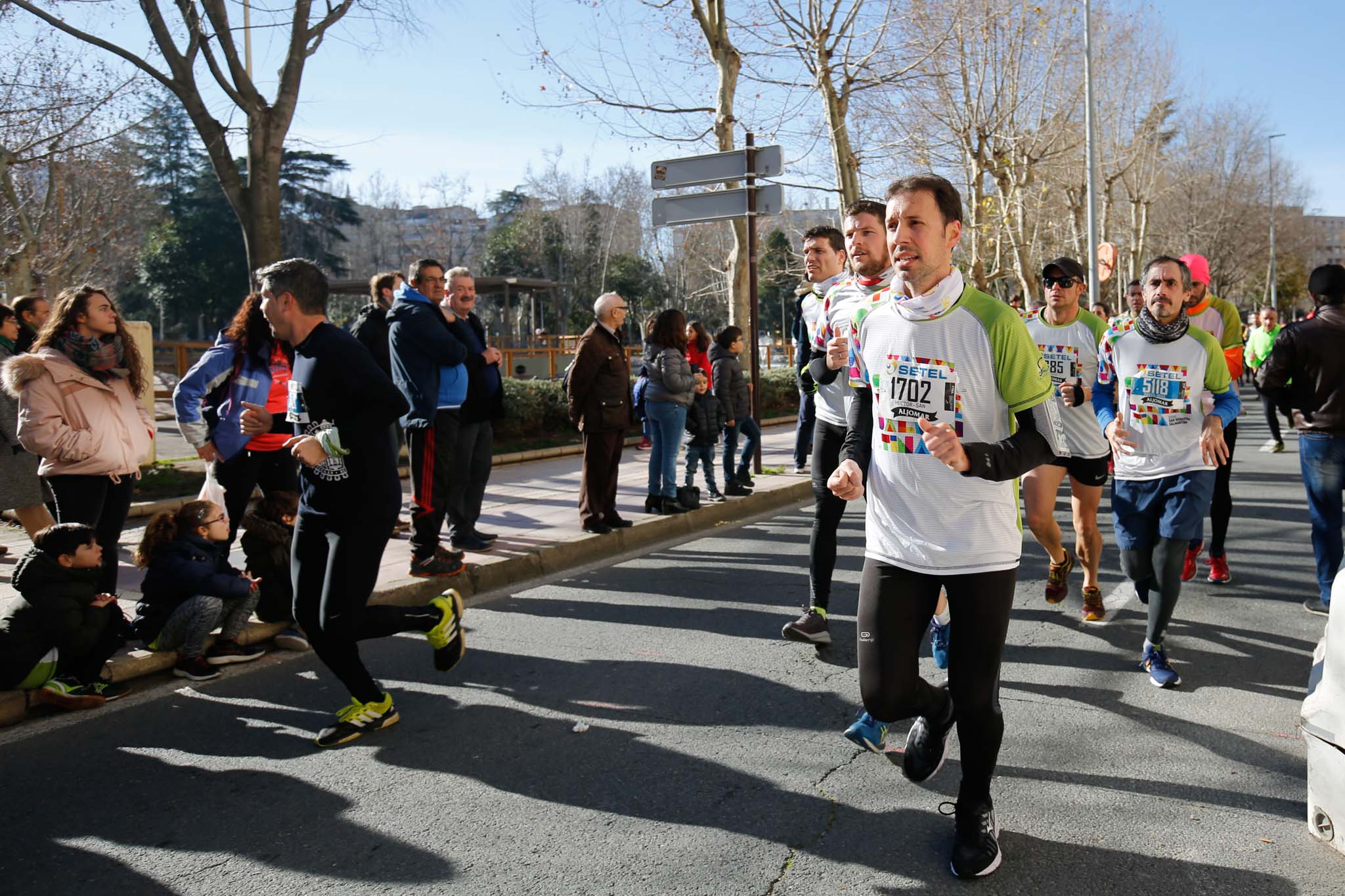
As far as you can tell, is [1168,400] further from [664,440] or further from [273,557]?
[664,440]

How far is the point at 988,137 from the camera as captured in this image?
23.7m

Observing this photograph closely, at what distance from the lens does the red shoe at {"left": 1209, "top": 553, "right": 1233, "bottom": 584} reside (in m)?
6.69

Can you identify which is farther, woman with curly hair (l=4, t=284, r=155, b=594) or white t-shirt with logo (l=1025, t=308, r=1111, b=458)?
white t-shirt with logo (l=1025, t=308, r=1111, b=458)

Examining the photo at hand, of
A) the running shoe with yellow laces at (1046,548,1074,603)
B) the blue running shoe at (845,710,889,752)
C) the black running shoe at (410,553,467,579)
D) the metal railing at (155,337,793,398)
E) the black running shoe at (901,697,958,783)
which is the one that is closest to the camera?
the black running shoe at (901,697,958,783)

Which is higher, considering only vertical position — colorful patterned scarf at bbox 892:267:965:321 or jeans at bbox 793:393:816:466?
colorful patterned scarf at bbox 892:267:965:321

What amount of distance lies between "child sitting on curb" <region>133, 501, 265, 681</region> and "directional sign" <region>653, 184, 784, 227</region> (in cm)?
691

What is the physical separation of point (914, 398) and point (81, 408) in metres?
4.36

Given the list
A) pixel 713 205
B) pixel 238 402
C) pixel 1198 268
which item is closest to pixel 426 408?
pixel 238 402

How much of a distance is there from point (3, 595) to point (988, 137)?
2217 cm

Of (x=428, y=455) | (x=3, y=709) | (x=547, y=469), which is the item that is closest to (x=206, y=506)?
(x=3, y=709)

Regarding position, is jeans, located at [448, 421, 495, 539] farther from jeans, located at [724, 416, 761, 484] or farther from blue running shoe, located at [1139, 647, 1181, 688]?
blue running shoe, located at [1139, 647, 1181, 688]

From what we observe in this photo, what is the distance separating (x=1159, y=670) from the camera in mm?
4672

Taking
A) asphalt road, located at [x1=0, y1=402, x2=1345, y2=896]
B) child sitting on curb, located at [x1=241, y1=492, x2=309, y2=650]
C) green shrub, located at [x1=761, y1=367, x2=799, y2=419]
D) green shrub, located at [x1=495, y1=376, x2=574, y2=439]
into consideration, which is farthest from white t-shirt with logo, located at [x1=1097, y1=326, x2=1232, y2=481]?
green shrub, located at [x1=761, y1=367, x2=799, y2=419]

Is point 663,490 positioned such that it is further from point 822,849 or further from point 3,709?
point 822,849
